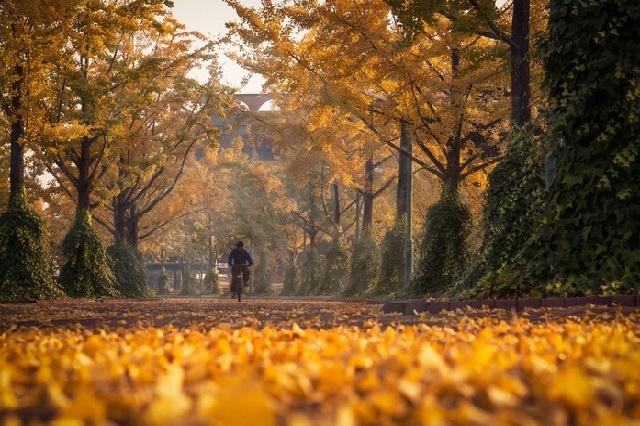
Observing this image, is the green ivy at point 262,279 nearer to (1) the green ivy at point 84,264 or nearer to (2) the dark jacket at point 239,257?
(1) the green ivy at point 84,264

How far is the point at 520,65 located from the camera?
1522 cm

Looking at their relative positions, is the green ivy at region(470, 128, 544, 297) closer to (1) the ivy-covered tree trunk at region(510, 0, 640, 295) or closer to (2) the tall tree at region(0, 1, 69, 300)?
(1) the ivy-covered tree trunk at region(510, 0, 640, 295)

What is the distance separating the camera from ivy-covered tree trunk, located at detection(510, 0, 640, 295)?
1058 centimetres

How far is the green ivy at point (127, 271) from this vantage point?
29125 mm

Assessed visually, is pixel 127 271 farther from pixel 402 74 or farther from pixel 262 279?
pixel 262 279

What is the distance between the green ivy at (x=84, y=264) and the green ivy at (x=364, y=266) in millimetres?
10040

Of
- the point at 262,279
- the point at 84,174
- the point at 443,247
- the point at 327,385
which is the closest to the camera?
the point at 327,385

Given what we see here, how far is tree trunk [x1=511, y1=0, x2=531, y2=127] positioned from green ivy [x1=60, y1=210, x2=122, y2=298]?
1383cm

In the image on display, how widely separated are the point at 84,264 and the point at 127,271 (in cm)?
469

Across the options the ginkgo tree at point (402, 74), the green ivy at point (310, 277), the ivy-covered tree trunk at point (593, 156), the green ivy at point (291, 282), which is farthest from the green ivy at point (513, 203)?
the green ivy at point (291, 282)

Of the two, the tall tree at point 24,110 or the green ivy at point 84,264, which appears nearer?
the tall tree at point 24,110

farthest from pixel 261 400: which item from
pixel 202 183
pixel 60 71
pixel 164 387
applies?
pixel 202 183

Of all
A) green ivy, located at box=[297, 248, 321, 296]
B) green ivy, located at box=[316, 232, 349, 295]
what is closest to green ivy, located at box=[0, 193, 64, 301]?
green ivy, located at box=[316, 232, 349, 295]

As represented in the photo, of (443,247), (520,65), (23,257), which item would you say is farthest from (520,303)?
(23,257)
